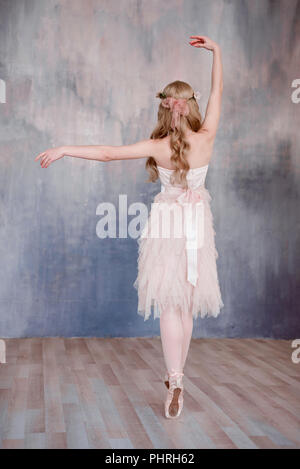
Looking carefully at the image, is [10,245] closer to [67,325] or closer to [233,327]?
[67,325]

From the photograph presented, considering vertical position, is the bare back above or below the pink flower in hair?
below

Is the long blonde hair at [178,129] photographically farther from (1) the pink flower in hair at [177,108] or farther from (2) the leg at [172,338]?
(2) the leg at [172,338]

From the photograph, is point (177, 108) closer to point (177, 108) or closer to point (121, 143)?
point (177, 108)

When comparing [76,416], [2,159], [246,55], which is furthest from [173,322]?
[246,55]

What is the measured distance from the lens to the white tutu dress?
2752mm

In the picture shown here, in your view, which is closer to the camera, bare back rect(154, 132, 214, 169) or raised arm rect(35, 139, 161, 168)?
raised arm rect(35, 139, 161, 168)

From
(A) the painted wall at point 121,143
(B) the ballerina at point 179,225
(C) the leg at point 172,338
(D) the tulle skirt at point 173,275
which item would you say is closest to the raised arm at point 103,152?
(B) the ballerina at point 179,225

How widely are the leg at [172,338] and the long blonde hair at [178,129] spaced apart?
1.90 feet

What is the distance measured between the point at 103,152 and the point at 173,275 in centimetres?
62

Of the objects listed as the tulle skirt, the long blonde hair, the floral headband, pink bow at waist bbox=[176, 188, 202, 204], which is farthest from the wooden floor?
the floral headband

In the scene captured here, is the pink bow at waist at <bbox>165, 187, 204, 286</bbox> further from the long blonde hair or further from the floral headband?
the floral headband

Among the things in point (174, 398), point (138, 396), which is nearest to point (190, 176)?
point (174, 398)

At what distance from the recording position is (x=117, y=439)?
7.78ft

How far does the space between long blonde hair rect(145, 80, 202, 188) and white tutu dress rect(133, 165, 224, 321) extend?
56 mm
